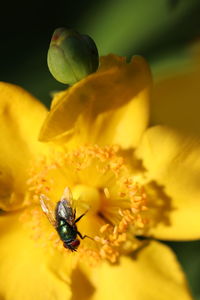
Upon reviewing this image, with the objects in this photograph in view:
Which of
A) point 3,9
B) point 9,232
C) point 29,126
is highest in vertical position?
point 3,9

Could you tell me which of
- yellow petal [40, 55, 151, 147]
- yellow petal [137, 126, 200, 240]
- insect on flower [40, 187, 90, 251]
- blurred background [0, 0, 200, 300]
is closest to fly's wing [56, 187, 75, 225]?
insect on flower [40, 187, 90, 251]

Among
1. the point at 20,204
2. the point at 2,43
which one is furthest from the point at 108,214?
the point at 2,43

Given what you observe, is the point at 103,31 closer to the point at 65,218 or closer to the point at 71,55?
the point at 71,55

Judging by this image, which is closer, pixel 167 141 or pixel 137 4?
pixel 167 141

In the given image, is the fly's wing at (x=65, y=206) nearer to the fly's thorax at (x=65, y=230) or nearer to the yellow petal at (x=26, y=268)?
the fly's thorax at (x=65, y=230)

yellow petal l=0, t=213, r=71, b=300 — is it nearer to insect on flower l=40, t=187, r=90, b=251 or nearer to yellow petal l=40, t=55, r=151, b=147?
insect on flower l=40, t=187, r=90, b=251

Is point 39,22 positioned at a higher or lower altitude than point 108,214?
higher

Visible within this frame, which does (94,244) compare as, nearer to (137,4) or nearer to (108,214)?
(108,214)
